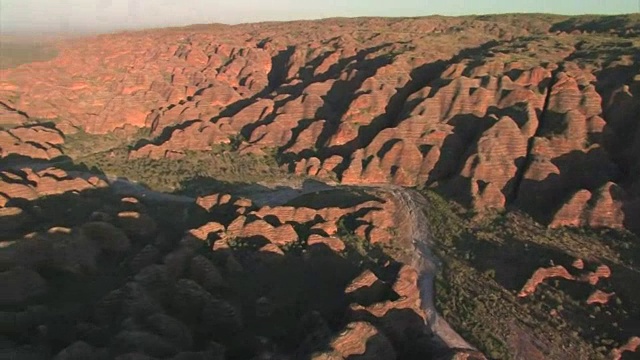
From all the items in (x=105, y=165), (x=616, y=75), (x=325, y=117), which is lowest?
(x=105, y=165)

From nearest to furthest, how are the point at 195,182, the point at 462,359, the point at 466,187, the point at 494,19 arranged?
the point at 462,359 → the point at 466,187 → the point at 195,182 → the point at 494,19

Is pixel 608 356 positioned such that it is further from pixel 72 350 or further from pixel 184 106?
pixel 184 106

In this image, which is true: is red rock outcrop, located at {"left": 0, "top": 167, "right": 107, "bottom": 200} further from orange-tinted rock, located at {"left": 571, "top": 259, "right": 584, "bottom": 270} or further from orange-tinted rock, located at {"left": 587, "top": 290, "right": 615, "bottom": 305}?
orange-tinted rock, located at {"left": 587, "top": 290, "right": 615, "bottom": 305}

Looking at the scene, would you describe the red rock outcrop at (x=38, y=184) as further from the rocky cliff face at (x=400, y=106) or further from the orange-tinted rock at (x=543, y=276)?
the orange-tinted rock at (x=543, y=276)

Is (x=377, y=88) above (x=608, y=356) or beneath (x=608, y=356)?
above

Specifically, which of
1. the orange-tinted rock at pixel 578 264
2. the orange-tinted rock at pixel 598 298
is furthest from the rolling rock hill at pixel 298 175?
the orange-tinted rock at pixel 578 264

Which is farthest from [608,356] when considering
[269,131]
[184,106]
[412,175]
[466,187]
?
[184,106]

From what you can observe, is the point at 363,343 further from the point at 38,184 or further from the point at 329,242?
the point at 38,184

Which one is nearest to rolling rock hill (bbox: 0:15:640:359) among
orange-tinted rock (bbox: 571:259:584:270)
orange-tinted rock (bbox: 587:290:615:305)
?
orange-tinted rock (bbox: 587:290:615:305)

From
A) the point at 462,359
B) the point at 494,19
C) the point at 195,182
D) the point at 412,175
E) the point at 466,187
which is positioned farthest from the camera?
the point at 494,19
